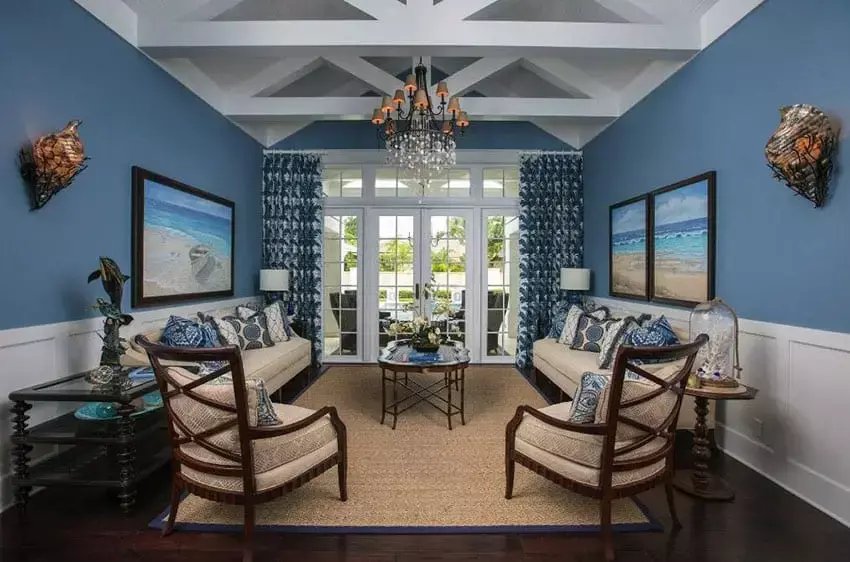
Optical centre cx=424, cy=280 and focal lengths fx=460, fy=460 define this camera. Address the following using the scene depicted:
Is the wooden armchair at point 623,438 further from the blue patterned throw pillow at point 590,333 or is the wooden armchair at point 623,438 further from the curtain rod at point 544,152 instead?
the curtain rod at point 544,152

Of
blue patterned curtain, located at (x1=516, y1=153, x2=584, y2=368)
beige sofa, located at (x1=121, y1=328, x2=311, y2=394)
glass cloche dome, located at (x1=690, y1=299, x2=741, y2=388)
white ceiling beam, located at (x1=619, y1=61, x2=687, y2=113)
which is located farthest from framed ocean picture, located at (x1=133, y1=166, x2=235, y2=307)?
white ceiling beam, located at (x1=619, y1=61, x2=687, y2=113)

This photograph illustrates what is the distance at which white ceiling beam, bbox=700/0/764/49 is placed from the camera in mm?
3135

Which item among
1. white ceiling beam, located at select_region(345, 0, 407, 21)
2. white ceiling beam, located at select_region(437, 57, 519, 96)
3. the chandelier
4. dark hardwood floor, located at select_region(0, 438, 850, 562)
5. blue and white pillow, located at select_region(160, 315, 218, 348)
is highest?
white ceiling beam, located at select_region(437, 57, 519, 96)

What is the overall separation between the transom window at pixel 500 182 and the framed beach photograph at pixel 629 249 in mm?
1532

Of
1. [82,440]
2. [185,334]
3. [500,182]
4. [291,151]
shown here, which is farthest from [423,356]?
[291,151]

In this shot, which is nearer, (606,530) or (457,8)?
(606,530)

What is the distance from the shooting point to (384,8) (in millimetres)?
3561

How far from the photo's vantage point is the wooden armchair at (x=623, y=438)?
6.77 ft

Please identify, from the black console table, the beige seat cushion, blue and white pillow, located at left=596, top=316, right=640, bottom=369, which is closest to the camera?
the beige seat cushion

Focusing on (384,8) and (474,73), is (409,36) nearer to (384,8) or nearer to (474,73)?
(384,8)

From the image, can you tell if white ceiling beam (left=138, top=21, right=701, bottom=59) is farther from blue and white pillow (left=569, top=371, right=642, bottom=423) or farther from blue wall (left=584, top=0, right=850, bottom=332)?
blue and white pillow (left=569, top=371, right=642, bottom=423)

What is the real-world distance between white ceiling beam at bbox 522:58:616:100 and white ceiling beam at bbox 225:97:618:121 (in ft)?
0.32

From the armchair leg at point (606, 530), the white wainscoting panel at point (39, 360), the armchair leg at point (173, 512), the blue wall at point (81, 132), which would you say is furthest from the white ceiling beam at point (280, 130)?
the armchair leg at point (606, 530)

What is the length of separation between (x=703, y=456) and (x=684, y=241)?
6.26 feet
